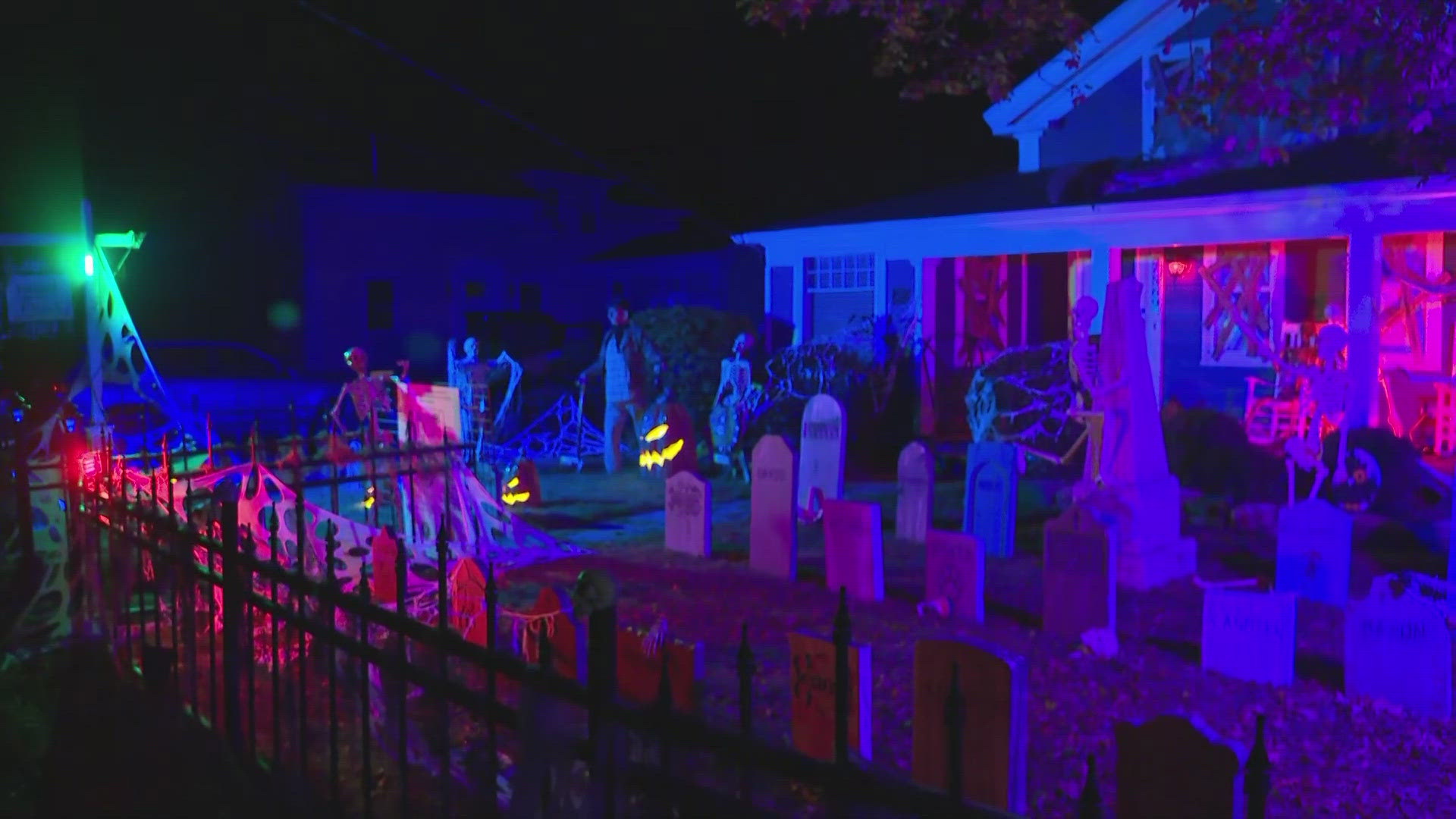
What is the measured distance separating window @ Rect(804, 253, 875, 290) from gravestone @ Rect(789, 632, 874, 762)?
45.4 feet

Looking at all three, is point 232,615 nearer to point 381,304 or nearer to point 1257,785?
point 1257,785

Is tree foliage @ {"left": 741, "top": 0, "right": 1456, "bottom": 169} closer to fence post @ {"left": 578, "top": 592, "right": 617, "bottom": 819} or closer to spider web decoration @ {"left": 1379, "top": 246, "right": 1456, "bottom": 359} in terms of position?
spider web decoration @ {"left": 1379, "top": 246, "right": 1456, "bottom": 359}

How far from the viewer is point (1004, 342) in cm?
1961

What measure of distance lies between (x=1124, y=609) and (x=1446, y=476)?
5538 millimetres

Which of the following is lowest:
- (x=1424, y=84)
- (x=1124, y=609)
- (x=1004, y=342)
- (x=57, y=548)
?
(x=1124, y=609)

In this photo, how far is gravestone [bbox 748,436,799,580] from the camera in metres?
8.99

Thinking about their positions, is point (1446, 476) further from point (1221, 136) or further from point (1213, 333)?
point (1221, 136)

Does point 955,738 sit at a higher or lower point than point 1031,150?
lower

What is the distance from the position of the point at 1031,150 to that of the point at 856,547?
10.7 metres

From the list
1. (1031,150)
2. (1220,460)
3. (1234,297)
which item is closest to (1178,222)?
(1234,297)

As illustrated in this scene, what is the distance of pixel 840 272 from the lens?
19.0 metres

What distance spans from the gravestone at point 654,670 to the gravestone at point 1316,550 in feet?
15.8

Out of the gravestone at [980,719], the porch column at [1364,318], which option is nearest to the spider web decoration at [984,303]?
the porch column at [1364,318]

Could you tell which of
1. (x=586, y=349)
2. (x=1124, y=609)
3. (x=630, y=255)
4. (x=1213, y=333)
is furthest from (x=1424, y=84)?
(x=630, y=255)
